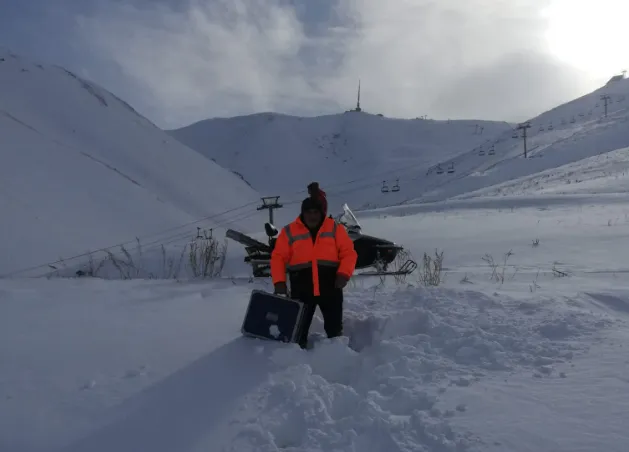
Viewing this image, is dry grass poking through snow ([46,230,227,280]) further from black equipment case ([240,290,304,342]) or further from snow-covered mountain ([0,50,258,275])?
black equipment case ([240,290,304,342])

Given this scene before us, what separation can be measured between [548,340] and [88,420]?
306 centimetres

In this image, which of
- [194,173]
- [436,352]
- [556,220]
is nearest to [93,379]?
[436,352]

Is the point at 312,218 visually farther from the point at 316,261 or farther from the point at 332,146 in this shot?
the point at 332,146

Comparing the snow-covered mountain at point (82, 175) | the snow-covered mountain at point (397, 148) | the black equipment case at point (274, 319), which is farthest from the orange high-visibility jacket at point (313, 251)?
the snow-covered mountain at point (397, 148)

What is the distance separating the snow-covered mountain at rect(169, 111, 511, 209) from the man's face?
Answer: 52.4m

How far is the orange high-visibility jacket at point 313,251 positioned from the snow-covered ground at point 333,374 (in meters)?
0.60

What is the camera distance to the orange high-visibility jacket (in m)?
4.33

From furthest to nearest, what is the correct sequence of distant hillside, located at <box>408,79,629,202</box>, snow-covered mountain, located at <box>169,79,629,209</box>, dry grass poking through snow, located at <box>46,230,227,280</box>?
snow-covered mountain, located at <box>169,79,629,209</box>
distant hillside, located at <box>408,79,629,202</box>
dry grass poking through snow, located at <box>46,230,227,280</box>

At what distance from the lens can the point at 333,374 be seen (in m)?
3.44

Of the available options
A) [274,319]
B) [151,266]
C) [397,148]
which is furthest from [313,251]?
[397,148]

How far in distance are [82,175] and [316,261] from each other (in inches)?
734

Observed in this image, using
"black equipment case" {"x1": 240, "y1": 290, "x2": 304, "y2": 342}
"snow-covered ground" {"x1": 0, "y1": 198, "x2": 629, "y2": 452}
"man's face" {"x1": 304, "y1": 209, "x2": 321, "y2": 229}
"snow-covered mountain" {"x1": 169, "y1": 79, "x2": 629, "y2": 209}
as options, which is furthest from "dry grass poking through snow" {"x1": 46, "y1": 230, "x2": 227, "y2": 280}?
"snow-covered mountain" {"x1": 169, "y1": 79, "x2": 629, "y2": 209}

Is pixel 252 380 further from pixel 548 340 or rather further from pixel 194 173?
pixel 194 173

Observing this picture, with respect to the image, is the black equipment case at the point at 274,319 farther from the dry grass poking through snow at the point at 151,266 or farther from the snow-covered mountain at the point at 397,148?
the snow-covered mountain at the point at 397,148
